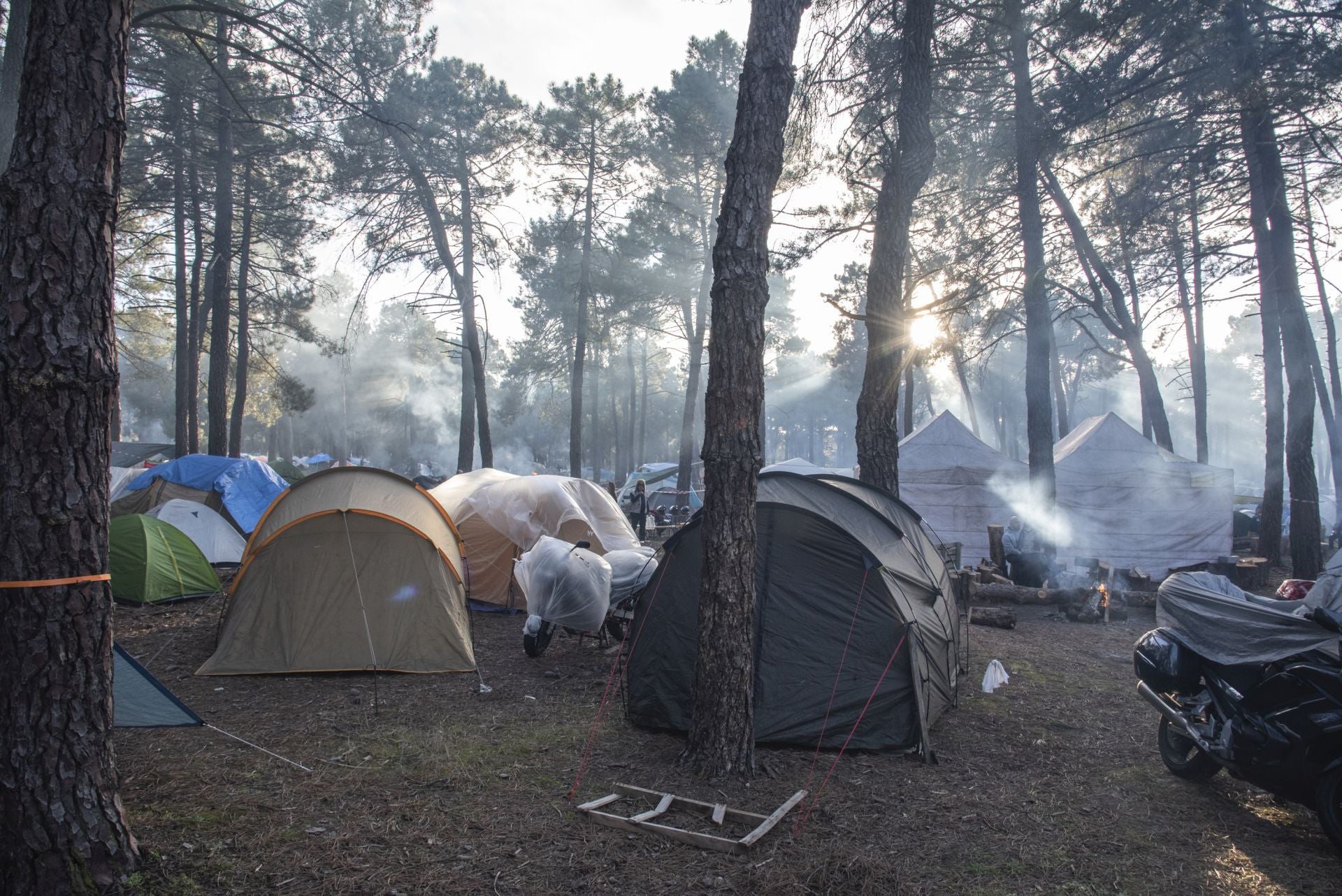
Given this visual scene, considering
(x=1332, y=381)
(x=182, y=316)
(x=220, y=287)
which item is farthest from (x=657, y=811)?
(x=1332, y=381)

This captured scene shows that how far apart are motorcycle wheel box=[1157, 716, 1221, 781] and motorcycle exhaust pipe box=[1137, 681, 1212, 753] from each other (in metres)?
0.10

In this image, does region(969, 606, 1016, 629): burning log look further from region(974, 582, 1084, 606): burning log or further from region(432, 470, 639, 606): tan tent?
region(432, 470, 639, 606): tan tent

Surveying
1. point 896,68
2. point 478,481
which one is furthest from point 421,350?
point 896,68

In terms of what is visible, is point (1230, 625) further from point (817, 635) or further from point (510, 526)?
point (510, 526)

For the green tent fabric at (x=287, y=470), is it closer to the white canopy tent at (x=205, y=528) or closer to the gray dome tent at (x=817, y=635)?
the white canopy tent at (x=205, y=528)

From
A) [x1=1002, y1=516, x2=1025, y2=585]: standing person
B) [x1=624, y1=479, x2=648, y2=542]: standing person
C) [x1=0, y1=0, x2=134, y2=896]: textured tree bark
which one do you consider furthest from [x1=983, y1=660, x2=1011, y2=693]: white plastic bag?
[x1=624, y1=479, x2=648, y2=542]: standing person

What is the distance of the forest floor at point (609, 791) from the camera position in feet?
12.5

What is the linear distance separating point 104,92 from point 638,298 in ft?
73.1

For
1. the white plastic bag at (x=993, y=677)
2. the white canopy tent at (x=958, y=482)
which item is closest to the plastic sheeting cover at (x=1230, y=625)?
the white plastic bag at (x=993, y=677)

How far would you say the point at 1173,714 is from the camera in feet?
16.6

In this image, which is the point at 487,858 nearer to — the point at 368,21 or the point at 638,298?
the point at 368,21

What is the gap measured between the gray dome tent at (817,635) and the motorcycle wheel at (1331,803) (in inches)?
82.6

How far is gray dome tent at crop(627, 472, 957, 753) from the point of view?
5.57 m

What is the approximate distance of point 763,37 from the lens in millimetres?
5207
